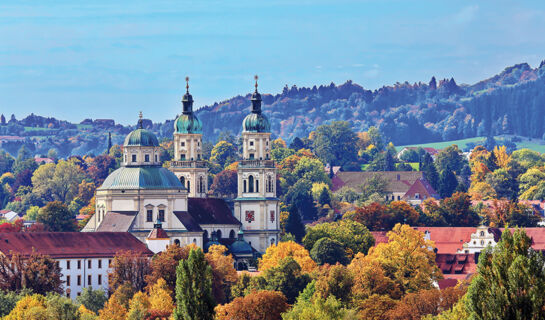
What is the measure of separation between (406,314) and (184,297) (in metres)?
25.1

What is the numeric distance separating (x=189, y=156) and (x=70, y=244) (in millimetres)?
30450

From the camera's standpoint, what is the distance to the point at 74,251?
384 ft

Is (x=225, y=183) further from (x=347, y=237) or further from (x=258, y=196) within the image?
(x=347, y=237)

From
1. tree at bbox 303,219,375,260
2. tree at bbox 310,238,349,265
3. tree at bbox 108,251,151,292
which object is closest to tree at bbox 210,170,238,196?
tree at bbox 303,219,375,260

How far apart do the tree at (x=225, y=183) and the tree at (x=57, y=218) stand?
4381cm

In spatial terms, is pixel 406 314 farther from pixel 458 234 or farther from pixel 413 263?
pixel 458 234

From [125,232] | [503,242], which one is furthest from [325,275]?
[503,242]

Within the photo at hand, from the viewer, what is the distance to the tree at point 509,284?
64438 mm

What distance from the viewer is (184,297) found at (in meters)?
76.7

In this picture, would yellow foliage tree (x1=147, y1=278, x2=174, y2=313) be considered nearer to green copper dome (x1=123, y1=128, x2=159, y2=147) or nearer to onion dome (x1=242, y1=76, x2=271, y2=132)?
green copper dome (x1=123, y1=128, x2=159, y2=147)

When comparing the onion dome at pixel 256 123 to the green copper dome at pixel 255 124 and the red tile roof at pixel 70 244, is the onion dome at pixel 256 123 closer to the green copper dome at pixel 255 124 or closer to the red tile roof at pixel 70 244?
the green copper dome at pixel 255 124

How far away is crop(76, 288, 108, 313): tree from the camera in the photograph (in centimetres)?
10606

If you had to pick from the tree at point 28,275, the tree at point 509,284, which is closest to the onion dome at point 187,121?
the tree at point 28,275

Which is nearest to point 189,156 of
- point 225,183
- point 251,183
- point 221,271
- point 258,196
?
point 251,183
